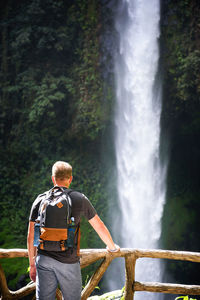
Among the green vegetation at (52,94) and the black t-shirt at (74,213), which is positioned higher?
the green vegetation at (52,94)

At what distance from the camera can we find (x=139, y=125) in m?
8.98

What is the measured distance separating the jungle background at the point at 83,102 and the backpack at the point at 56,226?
23.8 ft

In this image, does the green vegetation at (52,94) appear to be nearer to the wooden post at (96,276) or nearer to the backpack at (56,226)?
the wooden post at (96,276)

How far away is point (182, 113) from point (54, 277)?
27.3 ft

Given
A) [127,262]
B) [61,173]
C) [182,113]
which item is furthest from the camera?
[182,113]

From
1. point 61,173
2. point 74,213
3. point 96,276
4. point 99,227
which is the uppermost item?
point 61,173

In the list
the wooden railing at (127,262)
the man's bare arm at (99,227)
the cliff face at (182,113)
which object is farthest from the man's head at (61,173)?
the cliff face at (182,113)

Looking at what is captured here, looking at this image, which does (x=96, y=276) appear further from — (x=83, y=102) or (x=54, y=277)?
(x=83, y=102)

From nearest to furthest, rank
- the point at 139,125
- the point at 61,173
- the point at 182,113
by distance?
1. the point at 61,173
2. the point at 139,125
3. the point at 182,113

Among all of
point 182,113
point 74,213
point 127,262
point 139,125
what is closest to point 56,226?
point 74,213

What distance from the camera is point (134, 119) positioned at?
9031mm

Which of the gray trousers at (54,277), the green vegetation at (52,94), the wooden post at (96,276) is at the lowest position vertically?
the wooden post at (96,276)

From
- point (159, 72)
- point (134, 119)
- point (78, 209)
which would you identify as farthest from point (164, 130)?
point (78, 209)

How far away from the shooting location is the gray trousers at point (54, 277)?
5.35ft
